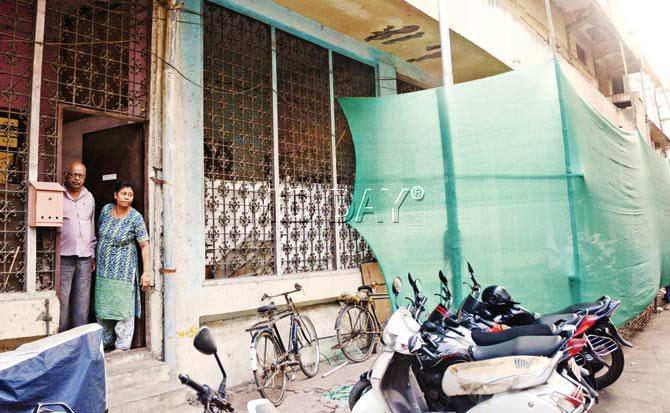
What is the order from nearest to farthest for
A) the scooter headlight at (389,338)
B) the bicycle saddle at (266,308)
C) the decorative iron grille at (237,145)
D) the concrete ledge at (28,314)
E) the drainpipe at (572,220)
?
the scooter headlight at (389,338)
the concrete ledge at (28,314)
the drainpipe at (572,220)
the bicycle saddle at (266,308)
the decorative iron grille at (237,145)

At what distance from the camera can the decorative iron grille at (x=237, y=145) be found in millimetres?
5203

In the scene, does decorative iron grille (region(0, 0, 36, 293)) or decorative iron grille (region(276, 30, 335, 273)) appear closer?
decorative iron grille (region(0, 0, 36, 293))

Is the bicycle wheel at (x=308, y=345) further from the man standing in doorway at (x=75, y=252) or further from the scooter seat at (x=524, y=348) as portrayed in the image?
the scooter seat at (x=524, y=348)

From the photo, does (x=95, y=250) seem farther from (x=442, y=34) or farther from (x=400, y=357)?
(x=442, y=34)

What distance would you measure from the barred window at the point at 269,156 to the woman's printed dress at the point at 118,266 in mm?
796

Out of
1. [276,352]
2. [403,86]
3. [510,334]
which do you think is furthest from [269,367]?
[403,86]

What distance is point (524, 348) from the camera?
320 cm

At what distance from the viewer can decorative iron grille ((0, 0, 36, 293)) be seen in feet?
12.6

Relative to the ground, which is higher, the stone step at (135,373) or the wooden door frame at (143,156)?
the wooden door frame at (143,156)

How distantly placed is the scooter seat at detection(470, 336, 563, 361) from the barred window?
2.97 m

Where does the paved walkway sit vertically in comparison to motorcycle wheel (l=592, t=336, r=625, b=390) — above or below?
below

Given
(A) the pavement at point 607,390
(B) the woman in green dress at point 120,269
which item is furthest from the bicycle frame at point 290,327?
(B) the woman in green dress at point 120,269

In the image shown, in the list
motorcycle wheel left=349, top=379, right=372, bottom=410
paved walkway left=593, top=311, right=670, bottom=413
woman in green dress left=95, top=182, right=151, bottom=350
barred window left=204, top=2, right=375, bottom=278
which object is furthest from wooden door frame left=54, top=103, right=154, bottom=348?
paved walkway left=593, top=311, right=670, bottom=413

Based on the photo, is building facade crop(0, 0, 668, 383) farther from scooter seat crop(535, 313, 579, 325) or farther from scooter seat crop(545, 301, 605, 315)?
scooter seat crop(545, 301, 605, 315)
